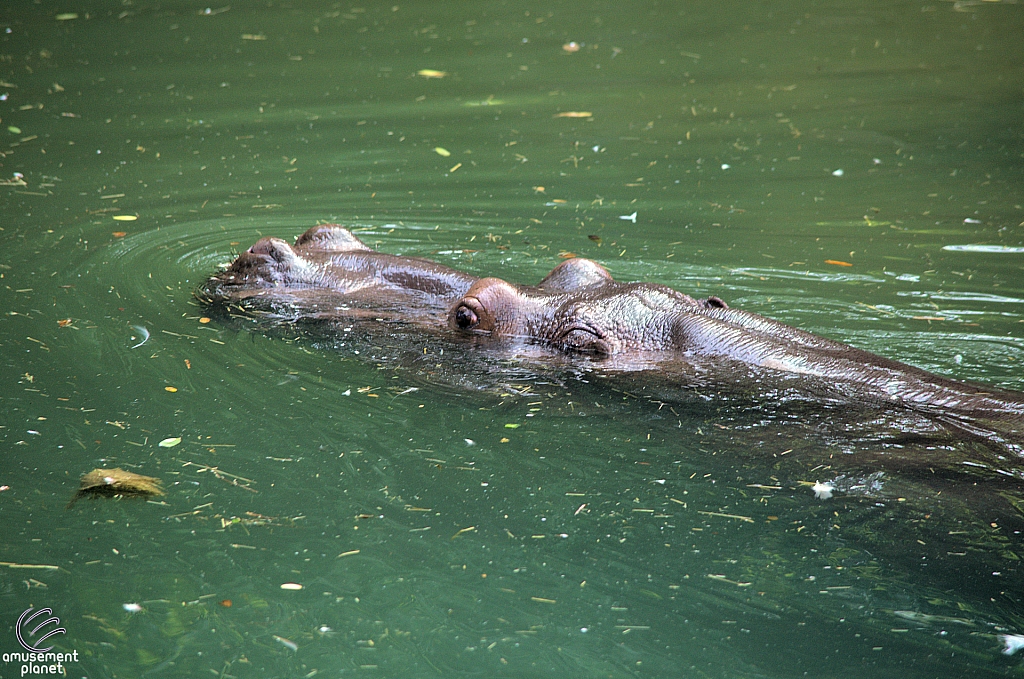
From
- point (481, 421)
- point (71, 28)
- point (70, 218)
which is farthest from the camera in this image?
point (71, 28)

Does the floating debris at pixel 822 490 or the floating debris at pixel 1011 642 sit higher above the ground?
the floating debris at pixel 822 490

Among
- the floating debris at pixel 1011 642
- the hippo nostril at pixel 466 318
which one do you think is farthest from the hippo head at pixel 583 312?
the floating debris at pixel 1011 642

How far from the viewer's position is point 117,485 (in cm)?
491

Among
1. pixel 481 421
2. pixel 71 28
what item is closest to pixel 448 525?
pixel 481 421

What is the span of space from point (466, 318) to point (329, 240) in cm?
172

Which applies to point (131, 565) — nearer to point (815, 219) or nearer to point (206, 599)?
point (206, 599)

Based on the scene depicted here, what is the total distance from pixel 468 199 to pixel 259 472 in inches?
229

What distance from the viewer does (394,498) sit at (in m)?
4.88

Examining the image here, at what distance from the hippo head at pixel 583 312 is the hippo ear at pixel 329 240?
1398 mm

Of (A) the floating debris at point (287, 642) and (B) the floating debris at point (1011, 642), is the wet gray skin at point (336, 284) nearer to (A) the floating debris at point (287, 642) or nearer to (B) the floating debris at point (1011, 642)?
(A) the floating debris at point (287, 642)

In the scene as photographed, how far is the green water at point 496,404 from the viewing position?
13.3 ft

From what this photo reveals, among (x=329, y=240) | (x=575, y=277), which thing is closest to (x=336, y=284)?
(x=329, y=240)

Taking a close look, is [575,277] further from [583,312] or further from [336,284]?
[336,284]

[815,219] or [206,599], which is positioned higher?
[815,219]
